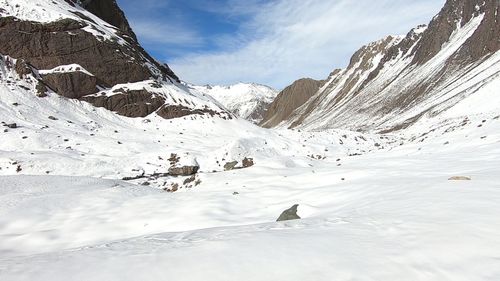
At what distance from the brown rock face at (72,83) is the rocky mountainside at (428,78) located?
45.9m

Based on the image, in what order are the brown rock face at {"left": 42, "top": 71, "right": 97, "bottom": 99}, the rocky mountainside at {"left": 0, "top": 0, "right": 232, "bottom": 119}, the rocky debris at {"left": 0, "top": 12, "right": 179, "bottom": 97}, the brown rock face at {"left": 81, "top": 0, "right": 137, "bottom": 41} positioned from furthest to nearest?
the brown rock face at {"left": 81, "top": 0, "right": 137, "bottom": 41} < the rocky debris at {"left": 0, "top": 12, "right": 179, "bottom": 97} < the rocky mountainside at {"left": 0, "top": 0, "right": 232, "bottom": 119} < the brown rock face at {"left": 42, "top": 71, "right": 97, "bottom": 99}

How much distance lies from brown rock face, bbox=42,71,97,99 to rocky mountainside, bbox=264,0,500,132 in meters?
45.9

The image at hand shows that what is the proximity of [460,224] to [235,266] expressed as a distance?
10.9ft

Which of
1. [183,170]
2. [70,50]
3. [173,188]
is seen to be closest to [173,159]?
[183,170]

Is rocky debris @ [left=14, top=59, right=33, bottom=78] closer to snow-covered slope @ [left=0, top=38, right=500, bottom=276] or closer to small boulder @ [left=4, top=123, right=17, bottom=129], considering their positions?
snow-covered slope @ [left=0, top=38, right=500, bottom=276]

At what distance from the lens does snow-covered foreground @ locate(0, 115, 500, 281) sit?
14.0 feet

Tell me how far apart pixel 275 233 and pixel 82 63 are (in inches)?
1621

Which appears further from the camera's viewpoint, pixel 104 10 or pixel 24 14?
pixel 104 10

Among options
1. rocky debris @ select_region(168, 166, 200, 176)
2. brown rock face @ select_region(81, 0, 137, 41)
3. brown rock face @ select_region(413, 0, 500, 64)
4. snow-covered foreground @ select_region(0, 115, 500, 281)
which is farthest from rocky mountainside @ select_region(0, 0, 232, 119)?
brown rock face @ select_region(413, 0, 500, 64)

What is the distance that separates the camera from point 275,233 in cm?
592

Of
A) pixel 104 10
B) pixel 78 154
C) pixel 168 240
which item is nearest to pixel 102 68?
pixel 78 154

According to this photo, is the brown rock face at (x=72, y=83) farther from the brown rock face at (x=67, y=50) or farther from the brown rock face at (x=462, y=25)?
the brown rock face at (x=462, y=25)

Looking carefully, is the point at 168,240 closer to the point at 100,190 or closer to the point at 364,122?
the point at 100,190

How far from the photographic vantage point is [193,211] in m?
10.8
